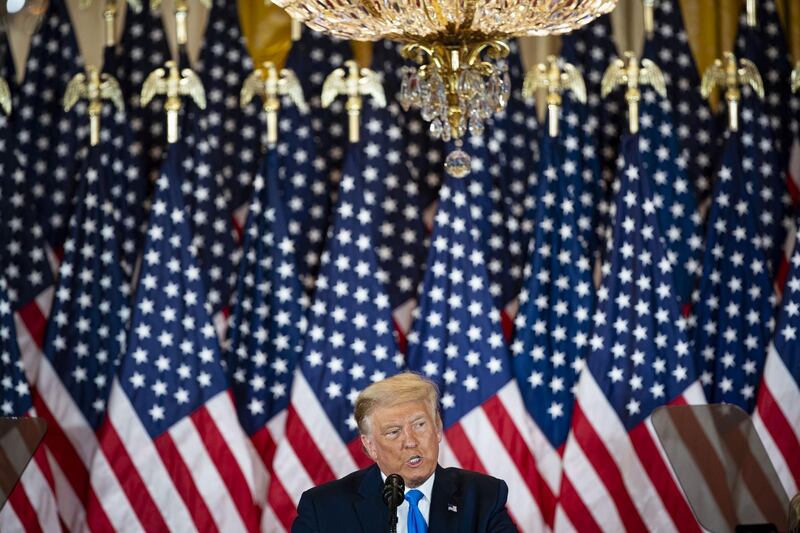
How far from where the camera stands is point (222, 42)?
23.9 ft

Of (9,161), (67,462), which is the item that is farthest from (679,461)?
(9,161)

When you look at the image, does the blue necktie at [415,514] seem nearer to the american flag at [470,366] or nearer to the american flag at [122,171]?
the american flag at [470,366]

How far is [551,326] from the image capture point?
7.04 meters

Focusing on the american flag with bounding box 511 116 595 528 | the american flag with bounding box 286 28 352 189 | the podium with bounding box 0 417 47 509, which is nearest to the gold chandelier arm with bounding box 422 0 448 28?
the podium with bounding box 0 417 47 509

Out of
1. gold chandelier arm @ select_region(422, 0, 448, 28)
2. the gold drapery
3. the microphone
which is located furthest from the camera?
the gold drapery

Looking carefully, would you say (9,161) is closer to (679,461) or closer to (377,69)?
(377,69)

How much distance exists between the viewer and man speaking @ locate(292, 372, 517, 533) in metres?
4.41

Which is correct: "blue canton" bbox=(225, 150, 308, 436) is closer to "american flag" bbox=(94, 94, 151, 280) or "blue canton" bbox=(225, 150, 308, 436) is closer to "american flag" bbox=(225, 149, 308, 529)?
"american flag" bbox=(225, 149, 308, 529)

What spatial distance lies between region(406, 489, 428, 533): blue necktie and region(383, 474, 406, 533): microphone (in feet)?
2.23

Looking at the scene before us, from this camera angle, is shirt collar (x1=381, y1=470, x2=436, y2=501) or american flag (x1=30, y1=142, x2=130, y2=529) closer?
shirt collar (x1=381, y1=470, x2=436, y2=501)

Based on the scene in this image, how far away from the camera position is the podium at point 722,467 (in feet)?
17.4

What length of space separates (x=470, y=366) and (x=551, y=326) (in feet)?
1.68

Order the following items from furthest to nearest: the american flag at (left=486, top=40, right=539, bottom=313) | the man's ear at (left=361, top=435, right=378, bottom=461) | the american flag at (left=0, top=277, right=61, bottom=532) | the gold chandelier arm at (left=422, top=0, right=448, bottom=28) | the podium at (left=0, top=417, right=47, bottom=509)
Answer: the american flag at (left=486, top=40, right=539, bottom=313) → the american flag at (left=0, top=277, right=61, bottom=532) → the podium at (left=0, top=417, right=47, bottom=509) → the man's ear at (left=361, top=435, right=378, bottom=461) → the gold chandelier arm at (left=422, top=0, right=448, bottom=28)

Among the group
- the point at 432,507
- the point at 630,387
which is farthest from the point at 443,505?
the point at 630,387
